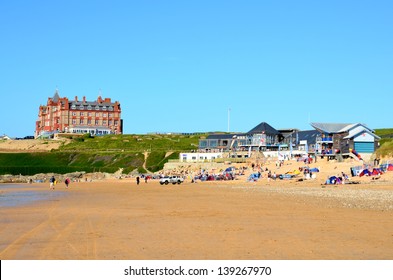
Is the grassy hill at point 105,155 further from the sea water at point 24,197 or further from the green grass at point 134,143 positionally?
the sea water at point 24,197

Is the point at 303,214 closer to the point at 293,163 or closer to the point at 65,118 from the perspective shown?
the point at 293,163

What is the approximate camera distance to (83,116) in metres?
151

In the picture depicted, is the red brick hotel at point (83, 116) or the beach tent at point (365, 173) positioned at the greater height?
the red brick hotel at point (83, 116)

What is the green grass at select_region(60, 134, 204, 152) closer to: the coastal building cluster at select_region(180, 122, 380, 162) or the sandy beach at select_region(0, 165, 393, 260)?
the coastal building cluster at select_region(180, 122, 380, 162)

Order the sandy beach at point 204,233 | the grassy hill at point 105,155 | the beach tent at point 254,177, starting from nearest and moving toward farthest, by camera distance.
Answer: the sandy beach at point 204,233
the beach tent at point 254,177
the grassy hill at point 105,155

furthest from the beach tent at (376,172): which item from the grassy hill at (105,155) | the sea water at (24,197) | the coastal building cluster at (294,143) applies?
the grassy hill at (105,155)

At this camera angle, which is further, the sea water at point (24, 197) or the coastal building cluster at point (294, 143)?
the coastal building cluster at point (294, 143)

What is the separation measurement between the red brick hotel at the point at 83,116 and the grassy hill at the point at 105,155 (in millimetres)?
11938

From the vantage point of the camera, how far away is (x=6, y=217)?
23.9 meters

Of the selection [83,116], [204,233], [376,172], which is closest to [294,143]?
[376,172]

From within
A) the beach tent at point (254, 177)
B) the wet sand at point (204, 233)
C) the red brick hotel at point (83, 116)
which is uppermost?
the red brick hotel at point (83, 116)

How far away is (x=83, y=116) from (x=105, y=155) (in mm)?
44808

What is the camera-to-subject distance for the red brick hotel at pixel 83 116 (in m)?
149

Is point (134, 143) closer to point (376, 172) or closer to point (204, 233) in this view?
point (376, 172)
